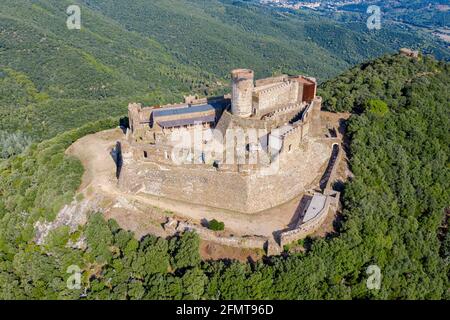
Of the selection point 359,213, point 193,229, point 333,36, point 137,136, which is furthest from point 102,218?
point 333,36

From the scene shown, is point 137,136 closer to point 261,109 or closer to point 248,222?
point 261,109

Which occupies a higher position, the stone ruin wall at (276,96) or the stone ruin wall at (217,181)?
the stone ruin wall at (276,96)

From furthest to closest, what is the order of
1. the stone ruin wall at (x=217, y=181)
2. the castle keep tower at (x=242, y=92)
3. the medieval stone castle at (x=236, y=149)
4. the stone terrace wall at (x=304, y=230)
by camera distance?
the castle keep tower at (x=242, y=92) < the medieval stone castle at (x=236, y=149) < the stone ruin wall at (x=217, y=181) < the stone terrace wall at (x=304, y=230)

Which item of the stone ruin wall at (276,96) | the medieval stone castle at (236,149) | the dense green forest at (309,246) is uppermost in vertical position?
the stone ruin wall at (276,96)

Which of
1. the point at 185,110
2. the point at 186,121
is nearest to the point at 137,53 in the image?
the point at 185,110

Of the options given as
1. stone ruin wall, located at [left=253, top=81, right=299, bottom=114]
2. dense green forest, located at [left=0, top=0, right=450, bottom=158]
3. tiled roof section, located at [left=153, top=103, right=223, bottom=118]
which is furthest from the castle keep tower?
dense green forest, located at [left=0, top=0, right=450, bottom=158]

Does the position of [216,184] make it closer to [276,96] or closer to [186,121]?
[186,121]

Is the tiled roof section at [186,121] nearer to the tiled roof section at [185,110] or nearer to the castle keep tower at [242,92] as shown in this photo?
the tiled roof section at [185,110]

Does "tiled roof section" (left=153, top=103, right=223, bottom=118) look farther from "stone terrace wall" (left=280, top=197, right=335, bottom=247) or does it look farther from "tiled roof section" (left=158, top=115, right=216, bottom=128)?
"stone terrace wall" (left=280, top=197, right=335, bottom=247)

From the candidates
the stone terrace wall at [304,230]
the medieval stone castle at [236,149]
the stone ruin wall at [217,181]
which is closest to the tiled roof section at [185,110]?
the medieval stone castle at [236,149]
